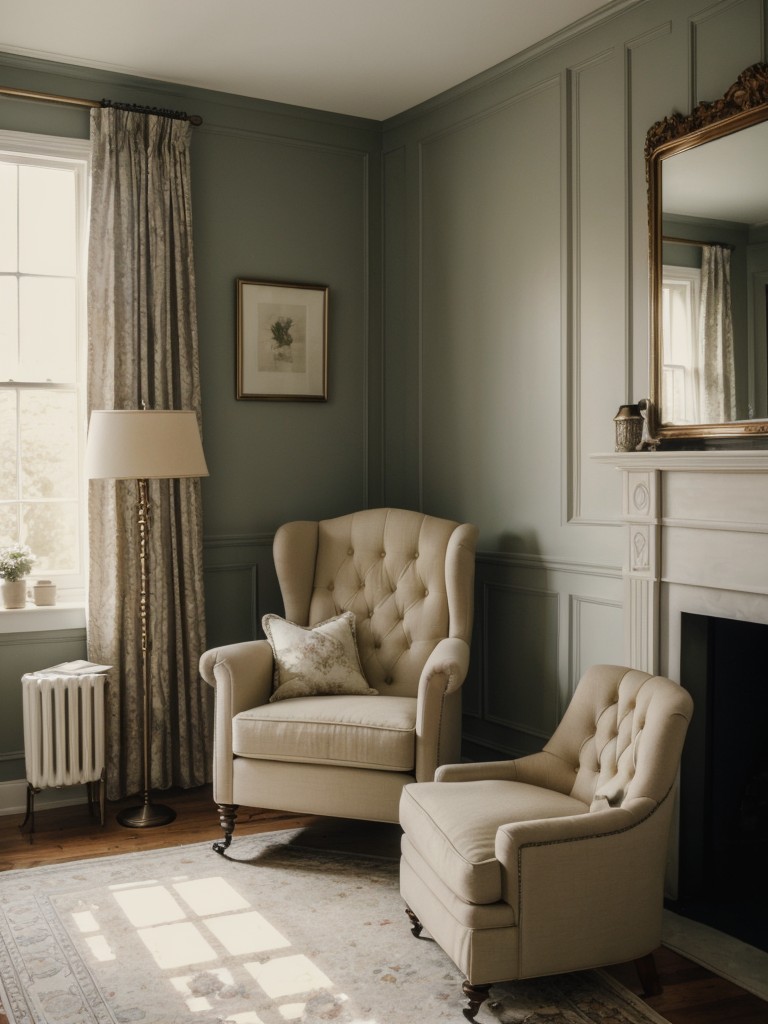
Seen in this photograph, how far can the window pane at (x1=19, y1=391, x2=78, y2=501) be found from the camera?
4059 mm

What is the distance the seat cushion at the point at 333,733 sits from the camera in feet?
10.7

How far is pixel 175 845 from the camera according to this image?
3.59m

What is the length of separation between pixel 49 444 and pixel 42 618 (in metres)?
0.70

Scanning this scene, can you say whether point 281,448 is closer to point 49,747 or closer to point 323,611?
point 323,611

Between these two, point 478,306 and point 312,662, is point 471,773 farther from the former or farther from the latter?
point 478,306

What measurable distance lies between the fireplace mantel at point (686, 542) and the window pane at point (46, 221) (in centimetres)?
235

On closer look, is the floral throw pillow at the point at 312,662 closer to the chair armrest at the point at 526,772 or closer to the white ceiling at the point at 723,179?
the chair armrest at the point at 526,772

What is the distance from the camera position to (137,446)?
362cm

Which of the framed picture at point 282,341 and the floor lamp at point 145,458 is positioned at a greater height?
the framed picture at point 282,341

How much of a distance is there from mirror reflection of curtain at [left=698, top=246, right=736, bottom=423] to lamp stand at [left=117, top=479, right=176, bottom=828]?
2.06 m

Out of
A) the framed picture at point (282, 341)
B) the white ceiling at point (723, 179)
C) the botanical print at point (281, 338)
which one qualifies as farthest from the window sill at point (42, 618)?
the white ceiling at point (723, 179)

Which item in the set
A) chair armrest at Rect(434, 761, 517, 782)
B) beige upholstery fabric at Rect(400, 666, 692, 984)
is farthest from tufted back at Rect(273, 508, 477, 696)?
beige upholstery fabric at Rect(400, 666, 692, 984)

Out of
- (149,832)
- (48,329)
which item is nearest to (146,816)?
(149,832)

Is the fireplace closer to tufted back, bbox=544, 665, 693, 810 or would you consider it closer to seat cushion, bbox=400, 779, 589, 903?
tufted back, bbox=544, 665, 693, 810
